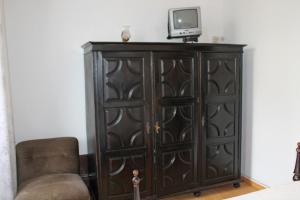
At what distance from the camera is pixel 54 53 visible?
3.20m

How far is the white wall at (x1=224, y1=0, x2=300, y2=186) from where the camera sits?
3.00 metres

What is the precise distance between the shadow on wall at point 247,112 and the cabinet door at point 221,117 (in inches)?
9.1

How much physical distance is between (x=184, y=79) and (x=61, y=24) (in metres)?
1.51

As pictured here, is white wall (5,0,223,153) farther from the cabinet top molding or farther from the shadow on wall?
the shadow on wall

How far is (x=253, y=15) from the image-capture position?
3.47m

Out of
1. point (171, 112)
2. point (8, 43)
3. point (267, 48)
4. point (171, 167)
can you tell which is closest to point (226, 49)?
point (267, 48)

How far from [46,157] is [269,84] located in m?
2.61

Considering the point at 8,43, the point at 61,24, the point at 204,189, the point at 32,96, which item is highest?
the point at 61,24

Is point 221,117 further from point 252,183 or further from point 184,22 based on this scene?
point 184,22

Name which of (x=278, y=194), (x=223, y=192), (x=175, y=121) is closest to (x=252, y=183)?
(x=223, y=192)

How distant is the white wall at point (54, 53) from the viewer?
3.07 metres

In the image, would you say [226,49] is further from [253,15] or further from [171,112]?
[171,112]

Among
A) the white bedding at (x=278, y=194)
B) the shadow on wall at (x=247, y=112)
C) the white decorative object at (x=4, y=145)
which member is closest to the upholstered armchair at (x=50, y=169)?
the white decorative object at (x=4, y=145)

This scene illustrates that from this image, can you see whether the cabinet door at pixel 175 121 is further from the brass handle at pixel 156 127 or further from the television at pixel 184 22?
the television at pixel 184 22
